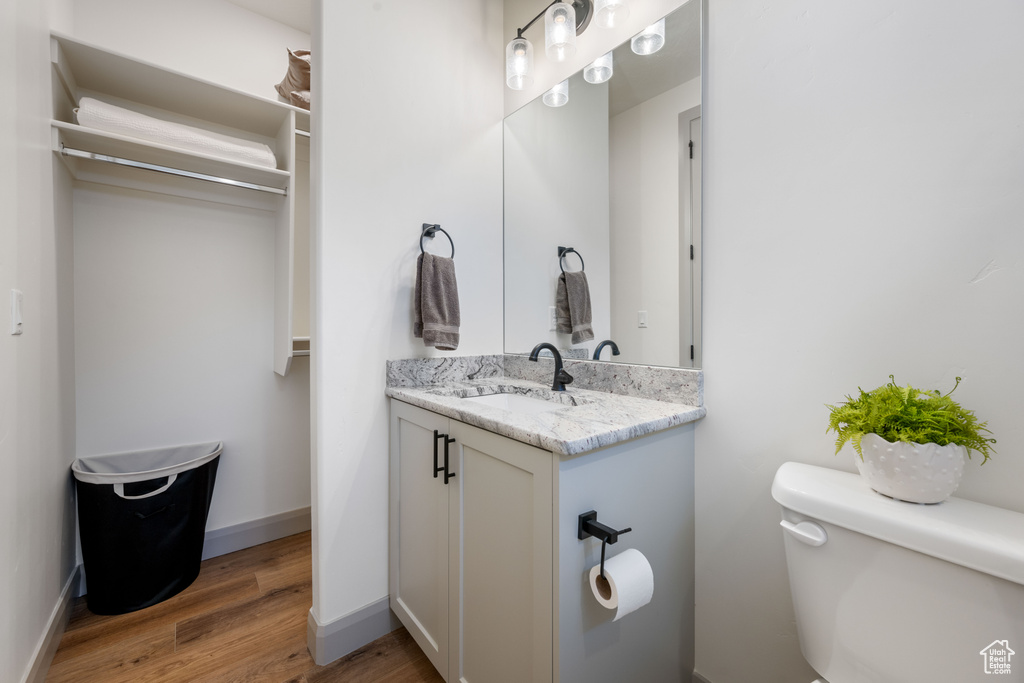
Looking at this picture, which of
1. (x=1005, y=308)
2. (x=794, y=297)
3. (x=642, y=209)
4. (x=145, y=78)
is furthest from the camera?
(x=145, y=78)

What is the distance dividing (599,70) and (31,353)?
1960 millimetres

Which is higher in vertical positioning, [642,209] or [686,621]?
[642,209]

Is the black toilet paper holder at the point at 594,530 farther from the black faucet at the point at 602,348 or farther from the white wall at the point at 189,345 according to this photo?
the white wall at the point at 189,345

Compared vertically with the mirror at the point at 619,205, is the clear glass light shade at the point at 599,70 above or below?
above

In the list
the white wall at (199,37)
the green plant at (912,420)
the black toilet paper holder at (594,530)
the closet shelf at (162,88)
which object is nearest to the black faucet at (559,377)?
the black toilet paper holder at (594,530)

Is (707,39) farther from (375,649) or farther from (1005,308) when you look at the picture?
(375,649)

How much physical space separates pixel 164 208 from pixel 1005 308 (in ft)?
8.91

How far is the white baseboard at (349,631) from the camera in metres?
1.35

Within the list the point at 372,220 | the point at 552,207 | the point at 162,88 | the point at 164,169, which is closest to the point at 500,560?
the point at 372,220

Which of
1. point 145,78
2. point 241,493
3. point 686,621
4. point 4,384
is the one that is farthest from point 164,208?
point 686,621

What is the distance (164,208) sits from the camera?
184 centimetres

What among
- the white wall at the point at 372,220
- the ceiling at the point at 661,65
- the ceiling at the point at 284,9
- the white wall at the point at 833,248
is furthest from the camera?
the ceiling at the point at 284,9

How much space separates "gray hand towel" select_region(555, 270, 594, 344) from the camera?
156cm

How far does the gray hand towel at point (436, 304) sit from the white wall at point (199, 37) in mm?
1202
